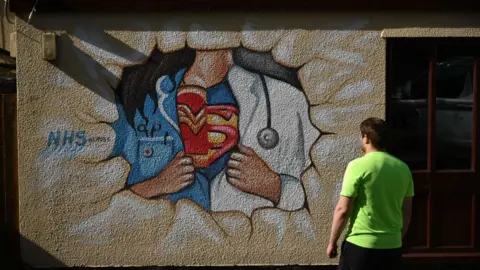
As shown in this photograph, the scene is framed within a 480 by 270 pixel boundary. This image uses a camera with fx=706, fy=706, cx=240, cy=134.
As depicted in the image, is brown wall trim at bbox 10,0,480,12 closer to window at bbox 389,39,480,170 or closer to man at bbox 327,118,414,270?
window at bbox 389,39,480,170

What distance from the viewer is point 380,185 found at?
4.21 meters

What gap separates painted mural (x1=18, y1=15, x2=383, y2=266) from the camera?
19.7ft

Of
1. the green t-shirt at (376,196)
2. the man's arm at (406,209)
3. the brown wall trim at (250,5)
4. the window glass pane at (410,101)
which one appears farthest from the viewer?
the window glass pane at (410,101)

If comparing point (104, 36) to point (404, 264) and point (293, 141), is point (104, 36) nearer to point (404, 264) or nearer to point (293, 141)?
point (293, 141)

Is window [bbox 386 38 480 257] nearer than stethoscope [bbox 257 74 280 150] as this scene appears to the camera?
No

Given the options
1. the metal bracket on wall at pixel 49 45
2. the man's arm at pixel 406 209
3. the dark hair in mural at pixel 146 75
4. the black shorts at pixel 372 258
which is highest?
the metal bracket on wall at pixel 49 45

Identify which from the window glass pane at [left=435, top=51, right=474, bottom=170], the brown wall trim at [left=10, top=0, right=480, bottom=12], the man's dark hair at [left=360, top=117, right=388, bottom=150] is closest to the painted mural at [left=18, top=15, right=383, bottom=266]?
the brown wall trim at [left=10, top=0, right=480, bottom=12]

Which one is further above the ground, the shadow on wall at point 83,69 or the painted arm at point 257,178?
the shadow on wall at point 83,69

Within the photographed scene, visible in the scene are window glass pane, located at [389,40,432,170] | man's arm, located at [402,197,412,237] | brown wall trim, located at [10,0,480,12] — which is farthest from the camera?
window glass pane, located at [389,40,432,170]

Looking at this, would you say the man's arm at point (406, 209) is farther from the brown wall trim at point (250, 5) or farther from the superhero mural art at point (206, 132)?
the brown wall trim at point (250, 5)

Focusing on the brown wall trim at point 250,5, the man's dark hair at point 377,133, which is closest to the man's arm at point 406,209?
the man's dark hair at point 377,133

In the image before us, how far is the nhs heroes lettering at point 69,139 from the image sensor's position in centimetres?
605

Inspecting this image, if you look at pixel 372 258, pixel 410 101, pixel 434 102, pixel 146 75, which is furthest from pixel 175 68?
pixel 372 258

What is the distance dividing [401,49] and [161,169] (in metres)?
2.34
